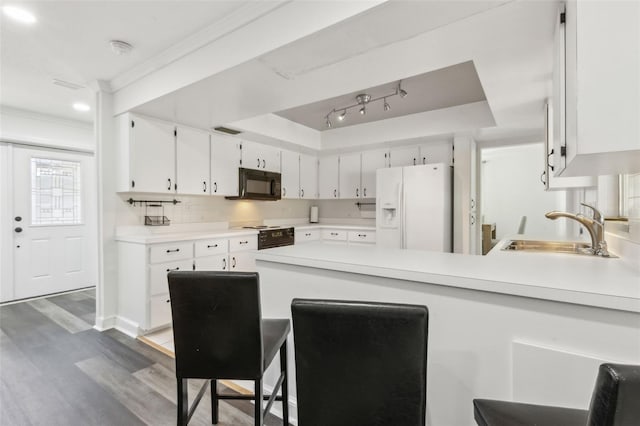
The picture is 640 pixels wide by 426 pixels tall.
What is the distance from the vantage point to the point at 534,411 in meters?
0.86

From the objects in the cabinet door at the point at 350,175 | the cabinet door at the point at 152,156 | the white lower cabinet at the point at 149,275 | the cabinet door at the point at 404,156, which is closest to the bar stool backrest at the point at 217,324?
the white lower cabinet at the point at 149,275

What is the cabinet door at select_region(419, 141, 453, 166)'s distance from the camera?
4312 millimetres

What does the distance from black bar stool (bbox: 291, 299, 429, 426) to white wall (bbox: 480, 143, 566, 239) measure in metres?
6.81

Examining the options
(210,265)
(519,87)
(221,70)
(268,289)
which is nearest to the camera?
(268,289)

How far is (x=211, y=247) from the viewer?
3418mm

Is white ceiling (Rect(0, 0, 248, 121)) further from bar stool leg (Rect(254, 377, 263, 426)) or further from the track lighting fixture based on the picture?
bar stool leg (Rect(254, 377, 263, 426))

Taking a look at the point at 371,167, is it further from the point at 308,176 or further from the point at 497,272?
the point at 497,272

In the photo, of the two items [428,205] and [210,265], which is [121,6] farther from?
[428,205]

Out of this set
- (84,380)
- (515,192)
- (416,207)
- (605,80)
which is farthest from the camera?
(515,192)

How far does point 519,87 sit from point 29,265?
228 inches

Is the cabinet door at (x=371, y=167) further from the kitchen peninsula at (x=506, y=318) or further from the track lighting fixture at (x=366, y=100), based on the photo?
the kitchen peninsula at (x=506, y=318)

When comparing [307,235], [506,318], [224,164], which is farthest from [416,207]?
[506,318]

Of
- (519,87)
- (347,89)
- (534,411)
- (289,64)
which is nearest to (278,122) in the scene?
(347,89)

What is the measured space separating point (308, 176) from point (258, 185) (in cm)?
125
